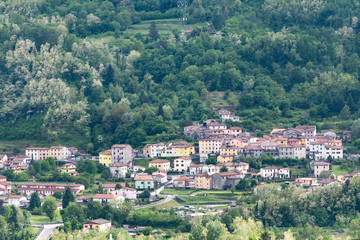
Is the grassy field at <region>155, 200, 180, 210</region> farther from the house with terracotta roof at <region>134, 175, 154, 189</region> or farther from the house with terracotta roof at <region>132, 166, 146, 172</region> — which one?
the house with terracotta roof at <region>132, 166, 146, 172</region>

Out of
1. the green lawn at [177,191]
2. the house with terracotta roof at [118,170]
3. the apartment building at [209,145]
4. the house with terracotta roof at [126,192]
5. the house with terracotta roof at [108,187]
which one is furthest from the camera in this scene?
the apartment building at [209,145]

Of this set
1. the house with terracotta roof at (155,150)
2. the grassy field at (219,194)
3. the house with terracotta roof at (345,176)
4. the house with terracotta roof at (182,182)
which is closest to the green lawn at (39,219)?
the house with terracotta roof at (182,182)

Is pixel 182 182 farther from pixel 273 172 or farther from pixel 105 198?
pixel 105 198

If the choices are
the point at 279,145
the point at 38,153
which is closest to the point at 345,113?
the point at 279,145

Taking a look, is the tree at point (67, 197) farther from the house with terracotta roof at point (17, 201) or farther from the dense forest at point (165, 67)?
the dense forest at point (165, 67)

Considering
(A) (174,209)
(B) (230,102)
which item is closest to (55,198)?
(A) (174,209)

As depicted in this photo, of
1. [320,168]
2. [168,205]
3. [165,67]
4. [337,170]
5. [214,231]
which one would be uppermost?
[165,67]
